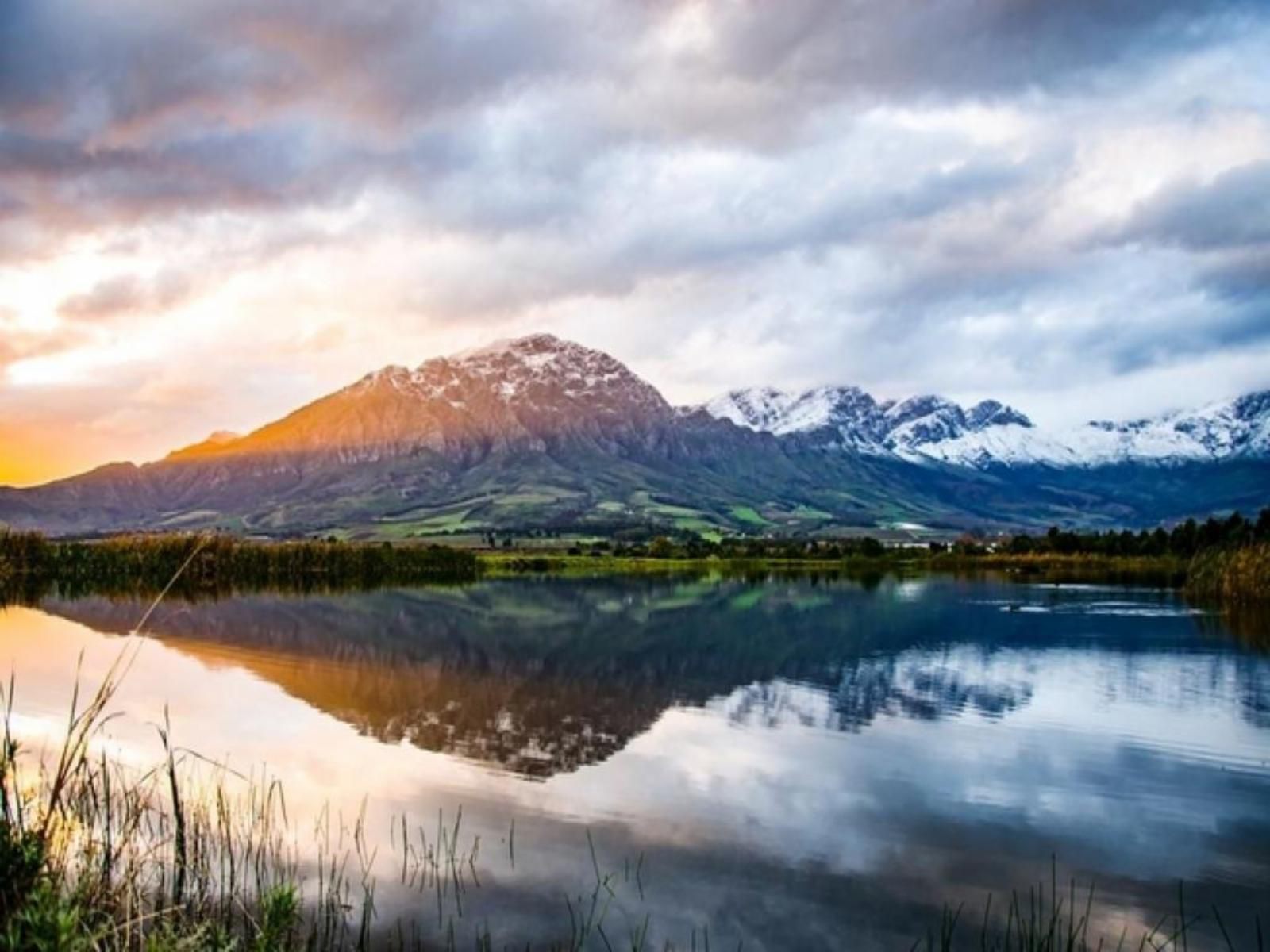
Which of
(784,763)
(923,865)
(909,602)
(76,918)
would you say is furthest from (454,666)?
Answer: (909,602)

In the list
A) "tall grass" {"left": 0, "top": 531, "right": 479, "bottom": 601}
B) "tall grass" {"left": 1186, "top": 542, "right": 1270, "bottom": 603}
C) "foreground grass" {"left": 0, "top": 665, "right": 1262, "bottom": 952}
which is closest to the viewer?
"foreground grass" {"left": 0, "top": 665, "right": 1262, "bottom": 952}

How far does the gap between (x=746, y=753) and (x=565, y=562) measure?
369ft

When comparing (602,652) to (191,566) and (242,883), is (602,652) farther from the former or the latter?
(191,566)

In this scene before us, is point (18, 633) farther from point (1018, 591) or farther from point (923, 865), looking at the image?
point (1018, 591)

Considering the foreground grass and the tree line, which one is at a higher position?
the tree line

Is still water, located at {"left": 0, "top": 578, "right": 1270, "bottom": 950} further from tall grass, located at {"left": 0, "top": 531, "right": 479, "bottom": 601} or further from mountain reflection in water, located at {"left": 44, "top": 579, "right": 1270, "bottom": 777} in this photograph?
A: tall grass, located at {"left": 0, "top": 531, "right": 479, "bottom": 601}

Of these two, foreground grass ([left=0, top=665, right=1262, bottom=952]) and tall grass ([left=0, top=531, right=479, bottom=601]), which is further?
tall grass ([left=0, top=531, right=479, bottom=601])

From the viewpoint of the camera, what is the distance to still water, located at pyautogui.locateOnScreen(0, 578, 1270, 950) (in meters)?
15.2

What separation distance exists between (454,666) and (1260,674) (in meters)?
29.2

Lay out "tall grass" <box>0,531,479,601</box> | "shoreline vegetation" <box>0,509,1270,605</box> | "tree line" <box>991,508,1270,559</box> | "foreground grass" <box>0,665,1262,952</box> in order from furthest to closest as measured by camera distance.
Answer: "tree line" <box>991,508,1270,559</box>
"tall grass" <box>0,531,479,601</box>
"shoreline vegetation" <box>0,509,1270,605</box>
"foreground grass" <box>0,665,1262,952</box>

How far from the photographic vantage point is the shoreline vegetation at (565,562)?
80000 mm

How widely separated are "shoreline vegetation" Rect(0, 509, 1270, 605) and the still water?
64.7ft

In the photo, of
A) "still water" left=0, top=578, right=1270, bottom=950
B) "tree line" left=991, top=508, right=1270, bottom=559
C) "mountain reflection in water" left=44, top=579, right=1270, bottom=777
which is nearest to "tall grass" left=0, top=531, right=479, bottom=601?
"mountain reflection in water" left=44, top=579, right=1270, bottom=777

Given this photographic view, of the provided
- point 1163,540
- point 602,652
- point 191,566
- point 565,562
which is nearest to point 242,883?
point 602,652
